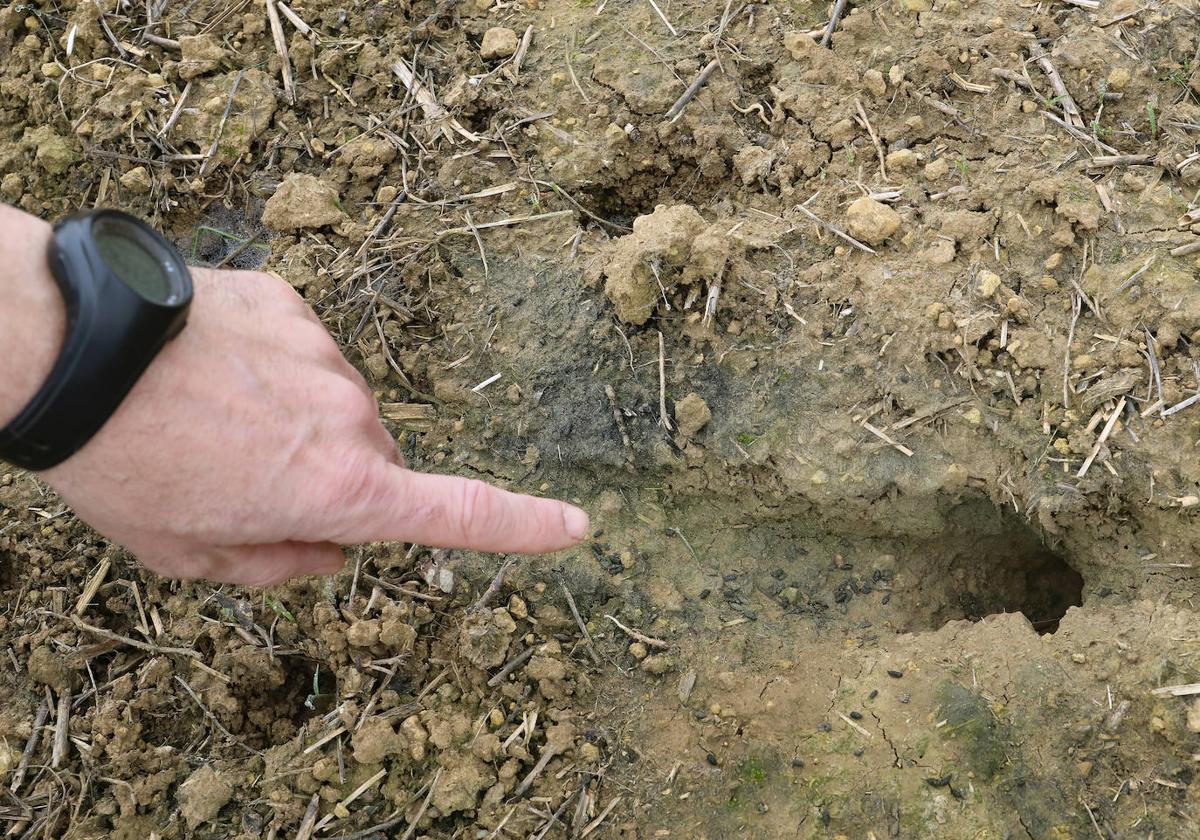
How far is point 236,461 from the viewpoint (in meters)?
1.83

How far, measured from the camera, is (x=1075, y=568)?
2865mm

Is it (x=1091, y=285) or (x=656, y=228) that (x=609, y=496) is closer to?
(x=656, y=228)

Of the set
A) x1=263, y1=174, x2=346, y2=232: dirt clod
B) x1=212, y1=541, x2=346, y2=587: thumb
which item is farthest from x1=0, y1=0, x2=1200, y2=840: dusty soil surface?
x1=212, y1=541, x2=346, y2=587: thumb

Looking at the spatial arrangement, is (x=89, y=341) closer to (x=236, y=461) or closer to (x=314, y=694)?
(x=236, y=461)

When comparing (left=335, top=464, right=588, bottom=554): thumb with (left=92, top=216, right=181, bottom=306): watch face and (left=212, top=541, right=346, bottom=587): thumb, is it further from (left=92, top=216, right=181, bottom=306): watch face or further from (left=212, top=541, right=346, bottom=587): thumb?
(left=92, top=216, right=181, bottom=306): watch face

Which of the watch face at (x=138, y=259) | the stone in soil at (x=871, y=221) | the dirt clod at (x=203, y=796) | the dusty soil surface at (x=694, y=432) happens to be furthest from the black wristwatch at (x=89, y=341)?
the stone in soil at (x=871, y=221)

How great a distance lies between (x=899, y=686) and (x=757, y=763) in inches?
17.6

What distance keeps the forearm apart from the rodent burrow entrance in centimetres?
238

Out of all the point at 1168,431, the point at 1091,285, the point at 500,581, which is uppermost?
the point at 1091,285

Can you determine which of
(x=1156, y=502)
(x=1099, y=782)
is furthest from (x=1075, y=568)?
(x=1099, y=782)

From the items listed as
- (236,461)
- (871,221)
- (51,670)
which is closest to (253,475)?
(236,461)

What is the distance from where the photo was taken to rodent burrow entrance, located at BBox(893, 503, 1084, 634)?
9.55 ft

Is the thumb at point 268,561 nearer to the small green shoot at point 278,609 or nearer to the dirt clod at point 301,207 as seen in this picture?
the small green shoot at point 278,609

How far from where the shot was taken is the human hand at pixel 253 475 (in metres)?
1.80
